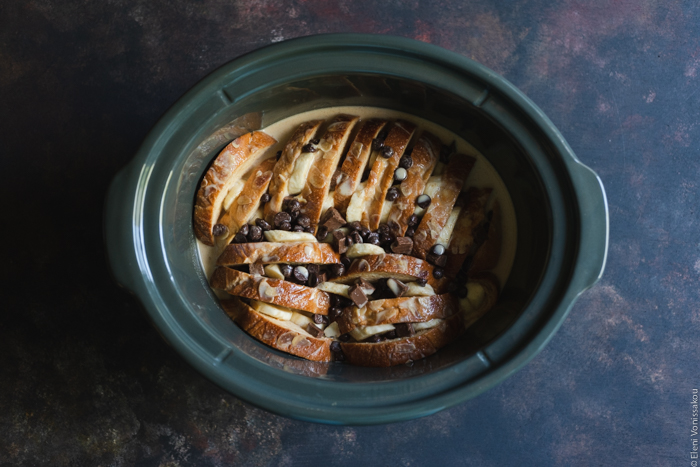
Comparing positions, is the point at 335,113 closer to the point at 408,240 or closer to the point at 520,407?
the point at 408,240

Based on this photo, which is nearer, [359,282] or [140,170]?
[140,170]

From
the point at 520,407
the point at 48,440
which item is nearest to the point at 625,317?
the point at 520,407

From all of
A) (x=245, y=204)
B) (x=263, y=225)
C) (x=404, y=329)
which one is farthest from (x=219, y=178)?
(x=404, y=329)

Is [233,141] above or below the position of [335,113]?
below

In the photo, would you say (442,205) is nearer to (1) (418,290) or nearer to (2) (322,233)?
(1) (418,290)

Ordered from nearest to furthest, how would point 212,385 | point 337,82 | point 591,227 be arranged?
point 591,227 < point 337,82 < point 212,385

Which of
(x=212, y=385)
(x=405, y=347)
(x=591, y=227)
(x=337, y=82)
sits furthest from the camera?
(x=212, y=385)
